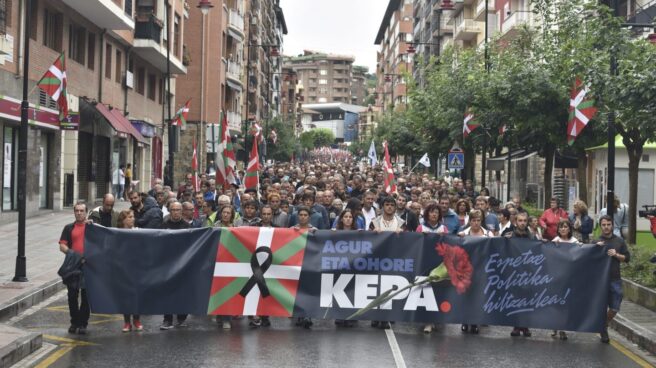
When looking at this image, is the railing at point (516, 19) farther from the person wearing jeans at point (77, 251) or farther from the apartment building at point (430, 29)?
the person wearing jeans at point (77, 251)

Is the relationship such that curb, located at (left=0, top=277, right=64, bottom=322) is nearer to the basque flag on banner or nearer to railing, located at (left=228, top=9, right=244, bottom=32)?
the basque flag on banner

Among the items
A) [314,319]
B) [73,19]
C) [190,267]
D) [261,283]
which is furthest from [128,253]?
[73,19]

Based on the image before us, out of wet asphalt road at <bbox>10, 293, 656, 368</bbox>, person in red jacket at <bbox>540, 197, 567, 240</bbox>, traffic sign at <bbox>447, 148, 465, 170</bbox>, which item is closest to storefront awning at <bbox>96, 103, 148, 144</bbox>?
traffic sign at <bbox>447, 148, 465, 170</bbox>

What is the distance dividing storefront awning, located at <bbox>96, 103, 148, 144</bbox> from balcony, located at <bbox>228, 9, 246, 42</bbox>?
95.1 feet

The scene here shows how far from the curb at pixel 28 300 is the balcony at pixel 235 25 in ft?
174

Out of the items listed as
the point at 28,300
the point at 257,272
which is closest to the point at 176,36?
the point at 28,300

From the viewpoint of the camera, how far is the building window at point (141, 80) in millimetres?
44875

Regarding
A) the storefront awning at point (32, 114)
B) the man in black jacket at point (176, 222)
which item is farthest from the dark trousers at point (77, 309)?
the storefront awning at point (32, 114)

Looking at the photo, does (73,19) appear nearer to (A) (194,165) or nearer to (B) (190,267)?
(A) (194,165)

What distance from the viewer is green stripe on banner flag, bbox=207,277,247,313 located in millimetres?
12789

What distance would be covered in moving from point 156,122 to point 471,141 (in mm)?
16682

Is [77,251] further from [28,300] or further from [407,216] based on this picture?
[407,216]

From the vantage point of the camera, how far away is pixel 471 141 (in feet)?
135

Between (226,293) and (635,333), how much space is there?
16.9ft
